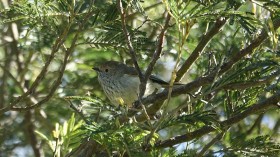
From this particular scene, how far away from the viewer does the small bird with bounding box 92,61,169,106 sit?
5230 mm

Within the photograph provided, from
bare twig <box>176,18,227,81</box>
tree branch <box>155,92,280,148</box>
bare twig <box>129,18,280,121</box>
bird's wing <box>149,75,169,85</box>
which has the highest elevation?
bird's wing <box>149,75,169,85</box>

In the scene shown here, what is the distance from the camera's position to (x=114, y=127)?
2484 millimetres

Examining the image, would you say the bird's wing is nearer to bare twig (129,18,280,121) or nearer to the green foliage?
the green foliage

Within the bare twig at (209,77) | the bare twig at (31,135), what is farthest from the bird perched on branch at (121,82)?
the bare twig at (209,77)

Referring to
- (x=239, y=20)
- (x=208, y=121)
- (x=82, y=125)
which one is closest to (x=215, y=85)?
(x=208, y=121)

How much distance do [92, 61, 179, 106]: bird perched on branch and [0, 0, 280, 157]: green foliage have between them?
5.7 inches

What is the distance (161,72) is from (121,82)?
0.36 metres

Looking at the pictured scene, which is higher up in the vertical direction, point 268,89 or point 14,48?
point 14,48

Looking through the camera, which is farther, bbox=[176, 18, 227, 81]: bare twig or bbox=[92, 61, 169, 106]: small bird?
bbox=[92, 61, 169, 106]: small bird

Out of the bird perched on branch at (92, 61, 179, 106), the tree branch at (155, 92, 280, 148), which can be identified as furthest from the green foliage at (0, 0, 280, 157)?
the bird perched on branch at (92, 61, 179, 106)

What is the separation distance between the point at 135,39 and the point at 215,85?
27.5 inches

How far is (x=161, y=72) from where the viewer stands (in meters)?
5.62

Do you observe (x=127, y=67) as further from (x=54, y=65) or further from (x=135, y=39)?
(x=135, y=39)

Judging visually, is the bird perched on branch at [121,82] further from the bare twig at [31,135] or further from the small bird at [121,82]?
the bare twig at [31,135]
